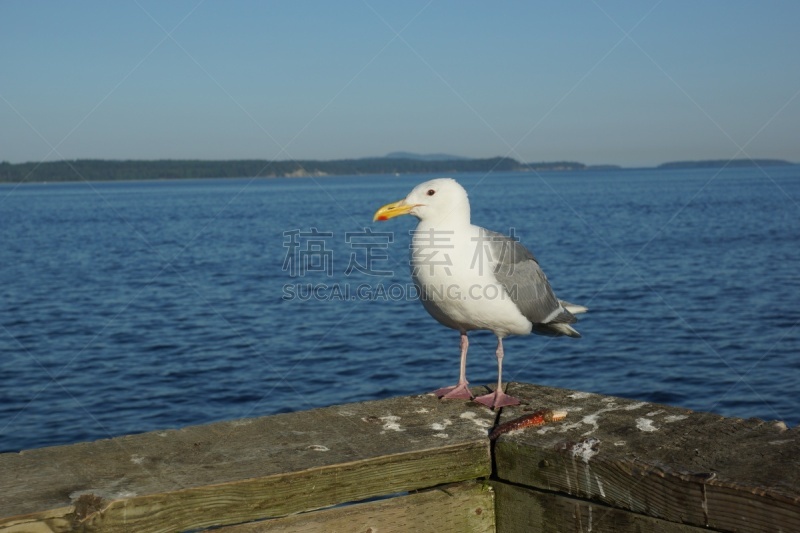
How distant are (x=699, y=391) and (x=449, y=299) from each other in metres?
10.4

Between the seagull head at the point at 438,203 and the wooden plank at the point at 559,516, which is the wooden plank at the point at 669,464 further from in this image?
the seagull head at the point at 438,203

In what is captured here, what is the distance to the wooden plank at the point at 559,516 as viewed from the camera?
321 centimetres

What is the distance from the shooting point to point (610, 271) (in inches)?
1178

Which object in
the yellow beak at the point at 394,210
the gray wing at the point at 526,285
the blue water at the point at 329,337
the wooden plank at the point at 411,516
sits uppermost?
the yellow beak at the point at 394,210

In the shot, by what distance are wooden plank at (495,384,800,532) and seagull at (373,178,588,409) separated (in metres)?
1.72

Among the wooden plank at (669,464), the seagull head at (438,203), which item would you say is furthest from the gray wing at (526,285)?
the wooden plank at (669,464)

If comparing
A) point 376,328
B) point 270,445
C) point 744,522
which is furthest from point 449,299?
point 376,328

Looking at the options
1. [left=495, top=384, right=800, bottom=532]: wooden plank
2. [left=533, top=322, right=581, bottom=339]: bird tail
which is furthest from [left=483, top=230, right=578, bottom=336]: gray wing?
[left=495, top=384, right=800, bottom=532]: wooden plank

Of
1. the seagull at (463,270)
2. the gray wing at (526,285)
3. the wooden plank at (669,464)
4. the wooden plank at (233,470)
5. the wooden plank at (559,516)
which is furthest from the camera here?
the gray wing at (526,285)

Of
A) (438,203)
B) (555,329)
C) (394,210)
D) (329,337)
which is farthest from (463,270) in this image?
(329,337)

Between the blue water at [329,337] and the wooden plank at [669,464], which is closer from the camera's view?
the wooden plank at [669,464]

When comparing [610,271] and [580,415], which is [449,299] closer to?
Result: [580,415]

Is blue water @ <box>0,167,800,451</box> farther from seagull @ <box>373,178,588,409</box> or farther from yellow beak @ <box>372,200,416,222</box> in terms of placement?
seagull @ <box>373,178,588,409</box>

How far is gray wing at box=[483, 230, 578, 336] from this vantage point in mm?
6430
